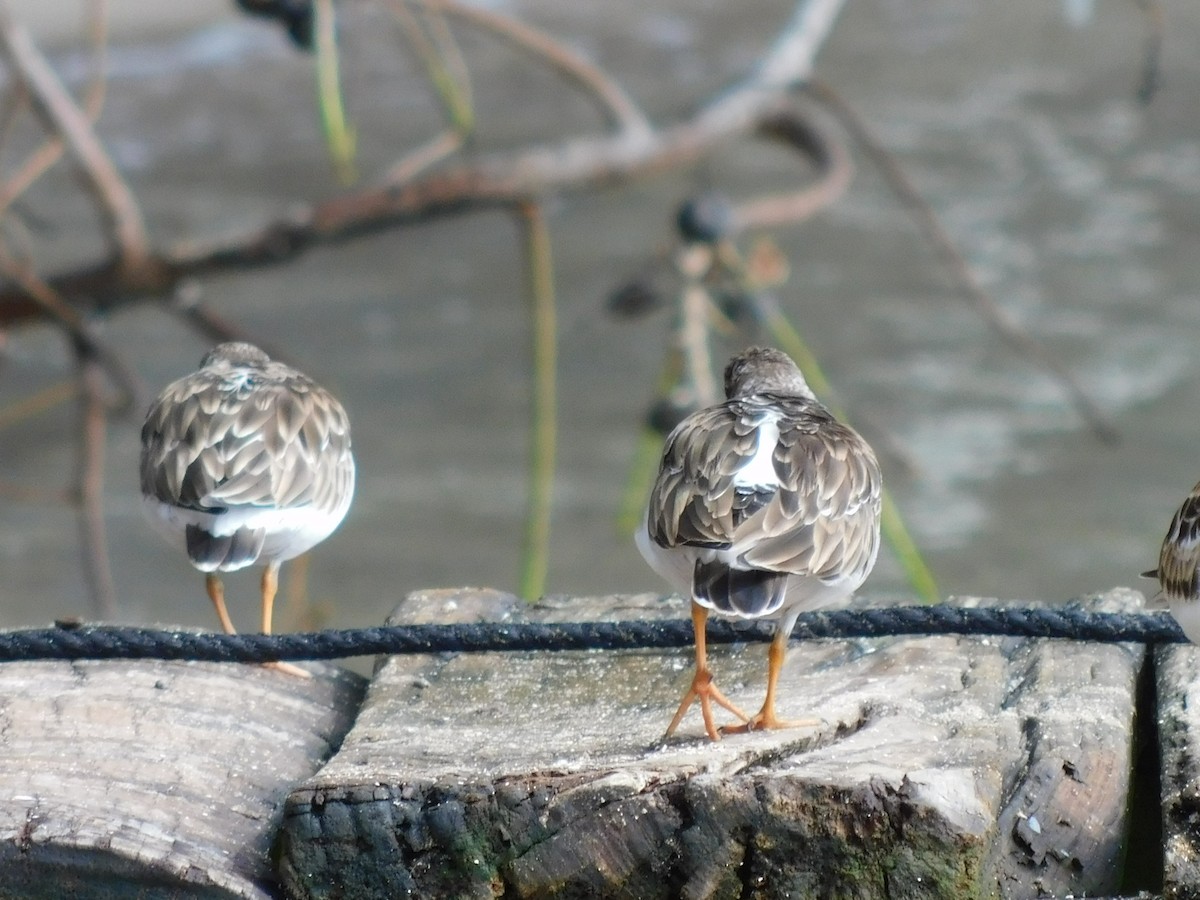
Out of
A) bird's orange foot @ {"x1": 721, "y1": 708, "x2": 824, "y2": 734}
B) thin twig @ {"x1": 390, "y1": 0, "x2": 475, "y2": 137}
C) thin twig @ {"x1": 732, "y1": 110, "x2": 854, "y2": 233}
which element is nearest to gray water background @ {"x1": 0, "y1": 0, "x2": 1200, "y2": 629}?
thin twig @ {"x1": 732, "y1": 110, "x2": 854, "y2": 233}

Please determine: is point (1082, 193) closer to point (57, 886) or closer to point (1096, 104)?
point (1096, 104)

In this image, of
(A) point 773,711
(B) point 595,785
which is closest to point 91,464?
(A) point 773,711

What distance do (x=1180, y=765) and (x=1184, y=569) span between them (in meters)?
0.45

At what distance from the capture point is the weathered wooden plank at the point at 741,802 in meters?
1.91

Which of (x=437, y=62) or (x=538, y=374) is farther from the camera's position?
(x=437, y=62)

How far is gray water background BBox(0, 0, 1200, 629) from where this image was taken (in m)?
7.15

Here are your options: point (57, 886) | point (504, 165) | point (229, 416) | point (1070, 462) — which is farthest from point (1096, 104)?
point (57, 886)

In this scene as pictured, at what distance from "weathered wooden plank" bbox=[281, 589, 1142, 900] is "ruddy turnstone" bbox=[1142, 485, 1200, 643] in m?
0.14

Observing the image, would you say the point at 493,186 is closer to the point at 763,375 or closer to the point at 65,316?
the point at 65,316

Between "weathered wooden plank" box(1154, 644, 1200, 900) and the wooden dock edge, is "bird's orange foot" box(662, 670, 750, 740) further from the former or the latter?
"weathered wooden plank" box(1154, 644, 1200, 900)

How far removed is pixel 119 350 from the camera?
8344mm

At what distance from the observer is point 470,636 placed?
243 centimetres

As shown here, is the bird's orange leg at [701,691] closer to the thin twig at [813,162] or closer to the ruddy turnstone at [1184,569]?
the ruddy turnstone at [1184,569]

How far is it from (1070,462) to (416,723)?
19.3 feet
